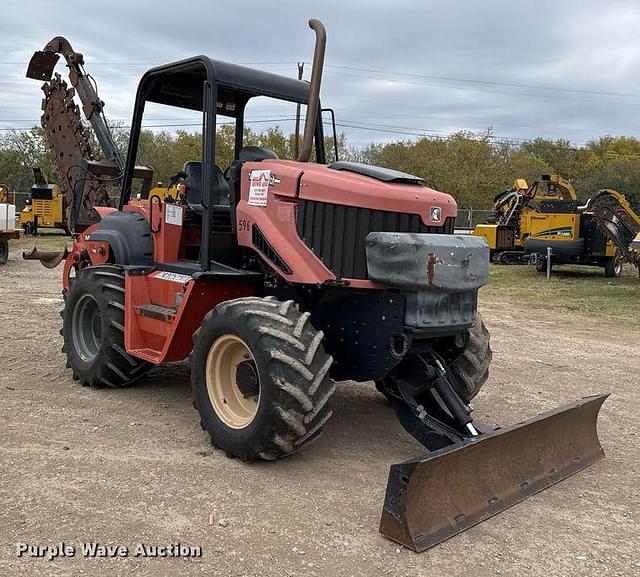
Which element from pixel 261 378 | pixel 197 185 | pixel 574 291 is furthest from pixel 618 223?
pixel 261 378

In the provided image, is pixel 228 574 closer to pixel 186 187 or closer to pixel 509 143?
pixel 186 187

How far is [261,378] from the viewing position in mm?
4148

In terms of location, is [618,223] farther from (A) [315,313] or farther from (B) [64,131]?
(A) [315,313]

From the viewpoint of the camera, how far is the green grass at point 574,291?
12.9 meters

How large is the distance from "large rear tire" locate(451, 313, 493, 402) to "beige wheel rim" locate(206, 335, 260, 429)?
1.58 meters

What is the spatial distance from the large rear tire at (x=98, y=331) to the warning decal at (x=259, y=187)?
1.52 m

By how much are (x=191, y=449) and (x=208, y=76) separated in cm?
Result: 261

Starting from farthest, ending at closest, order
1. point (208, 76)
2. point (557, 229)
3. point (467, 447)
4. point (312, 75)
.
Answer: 1. point (557, 229)
2. point (208, 76)
3. point (312, 75)
4. point (467, 447)

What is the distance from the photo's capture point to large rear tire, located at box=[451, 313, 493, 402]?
16.9 ft

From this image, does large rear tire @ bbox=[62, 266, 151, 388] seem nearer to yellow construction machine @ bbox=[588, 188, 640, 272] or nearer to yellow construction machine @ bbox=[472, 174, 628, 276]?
yellow construction machine @ bbox=[472, 174, 628, 276]

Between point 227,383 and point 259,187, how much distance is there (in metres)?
1.35

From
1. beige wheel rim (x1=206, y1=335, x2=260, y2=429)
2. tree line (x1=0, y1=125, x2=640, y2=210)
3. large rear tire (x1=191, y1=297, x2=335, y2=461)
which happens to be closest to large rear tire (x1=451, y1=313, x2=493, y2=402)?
large rear tire (x1=191, y1=297, x2=335, y2=461)

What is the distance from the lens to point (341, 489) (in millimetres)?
4129

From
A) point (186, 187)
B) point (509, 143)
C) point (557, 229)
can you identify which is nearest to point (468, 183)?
point (509, 143)
